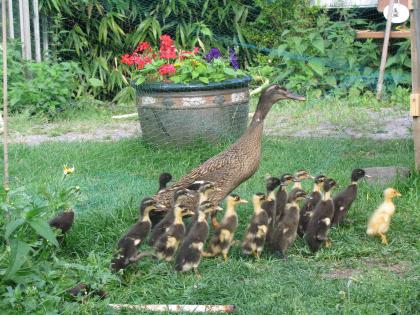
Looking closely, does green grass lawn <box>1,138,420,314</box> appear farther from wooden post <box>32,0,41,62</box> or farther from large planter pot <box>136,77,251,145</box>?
wooden post <box>32,0,41,62</box>

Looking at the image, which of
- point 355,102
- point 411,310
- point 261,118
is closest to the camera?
point 411,310

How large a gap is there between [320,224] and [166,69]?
357cm

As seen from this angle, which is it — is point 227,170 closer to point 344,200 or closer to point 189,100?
point 344,200

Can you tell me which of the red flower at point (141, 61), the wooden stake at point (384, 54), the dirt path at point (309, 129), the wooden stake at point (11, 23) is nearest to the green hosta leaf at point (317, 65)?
the wooden stake at point (384, 54)

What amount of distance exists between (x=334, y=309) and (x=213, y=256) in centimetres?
121

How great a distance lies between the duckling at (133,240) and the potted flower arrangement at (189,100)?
9.88 ft

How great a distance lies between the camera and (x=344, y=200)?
19.7ft

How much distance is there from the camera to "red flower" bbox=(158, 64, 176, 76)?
8.52m

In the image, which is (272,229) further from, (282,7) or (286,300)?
(282,7)

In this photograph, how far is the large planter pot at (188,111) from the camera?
27.8 ft

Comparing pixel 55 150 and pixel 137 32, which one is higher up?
pixel 137 32

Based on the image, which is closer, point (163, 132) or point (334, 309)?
point (334, 309)

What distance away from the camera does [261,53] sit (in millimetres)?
13656

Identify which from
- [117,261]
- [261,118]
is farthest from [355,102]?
[117,261]
